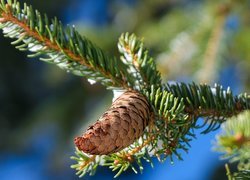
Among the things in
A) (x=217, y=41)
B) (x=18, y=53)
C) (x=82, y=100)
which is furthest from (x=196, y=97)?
(x=18, y=53)

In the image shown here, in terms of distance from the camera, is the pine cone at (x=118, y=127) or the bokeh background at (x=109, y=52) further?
the bokeh background at (x=109, y=52)

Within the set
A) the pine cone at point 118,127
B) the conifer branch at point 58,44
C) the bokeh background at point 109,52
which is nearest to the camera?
the pine cone at point 118,127

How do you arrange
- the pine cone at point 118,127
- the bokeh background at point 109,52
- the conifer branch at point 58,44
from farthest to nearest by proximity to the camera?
1. the bokeh background at point 109,52
2. the conifer branch at point 58,44
3. the pine cone at point 118,127

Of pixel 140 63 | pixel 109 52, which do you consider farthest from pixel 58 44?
pixel 109 52

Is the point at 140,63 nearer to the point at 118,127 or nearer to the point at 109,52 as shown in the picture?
the point at 118,127

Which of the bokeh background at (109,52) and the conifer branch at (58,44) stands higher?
the bokeh background at (109,52)

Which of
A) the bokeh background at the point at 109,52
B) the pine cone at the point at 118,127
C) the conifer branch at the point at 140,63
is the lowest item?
the pine cone at the point at 118,127

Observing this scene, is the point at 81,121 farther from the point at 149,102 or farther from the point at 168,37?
the point at 149,102
